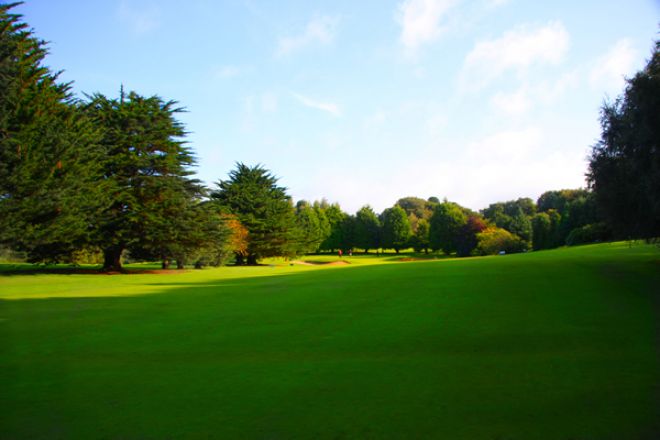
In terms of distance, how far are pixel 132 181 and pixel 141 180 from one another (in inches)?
25.0

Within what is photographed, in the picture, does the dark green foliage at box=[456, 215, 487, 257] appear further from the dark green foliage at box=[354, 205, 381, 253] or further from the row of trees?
the dark green foliage at box=[354, 205, 381, 253]

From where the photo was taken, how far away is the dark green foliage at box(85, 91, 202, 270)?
30.5m

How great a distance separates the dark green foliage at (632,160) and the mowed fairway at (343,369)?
4.85 meters

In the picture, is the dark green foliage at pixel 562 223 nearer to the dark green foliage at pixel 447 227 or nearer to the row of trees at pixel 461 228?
the row of trees at pixel 461 228

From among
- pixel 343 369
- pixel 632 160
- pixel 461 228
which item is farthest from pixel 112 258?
pixel 461 228

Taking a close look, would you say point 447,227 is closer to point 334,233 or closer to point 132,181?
point 334,233

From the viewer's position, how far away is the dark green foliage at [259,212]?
51.4 m

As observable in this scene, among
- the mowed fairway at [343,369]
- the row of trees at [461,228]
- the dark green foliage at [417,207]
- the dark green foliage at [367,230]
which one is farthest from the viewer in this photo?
the dark green foliage at [417,207]

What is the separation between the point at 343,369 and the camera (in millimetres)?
6082

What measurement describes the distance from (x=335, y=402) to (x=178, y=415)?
1659mm

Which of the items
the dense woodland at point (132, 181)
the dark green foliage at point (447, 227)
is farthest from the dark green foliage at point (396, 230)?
the dense woodland at point (132, 181)

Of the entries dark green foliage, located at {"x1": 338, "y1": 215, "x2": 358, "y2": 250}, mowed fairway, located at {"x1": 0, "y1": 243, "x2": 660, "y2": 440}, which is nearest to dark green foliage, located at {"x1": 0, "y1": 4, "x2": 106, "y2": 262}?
mowed fairway, located at {"x1": 0, "y1": 243, "x2": 660, "y2": 440}

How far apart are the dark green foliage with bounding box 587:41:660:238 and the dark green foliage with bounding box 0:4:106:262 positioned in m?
26.0

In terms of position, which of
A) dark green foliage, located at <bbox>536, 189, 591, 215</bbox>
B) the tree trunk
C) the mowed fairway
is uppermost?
dark green foliage, located at <bbox>536, 189, 591, 215</bbox>
